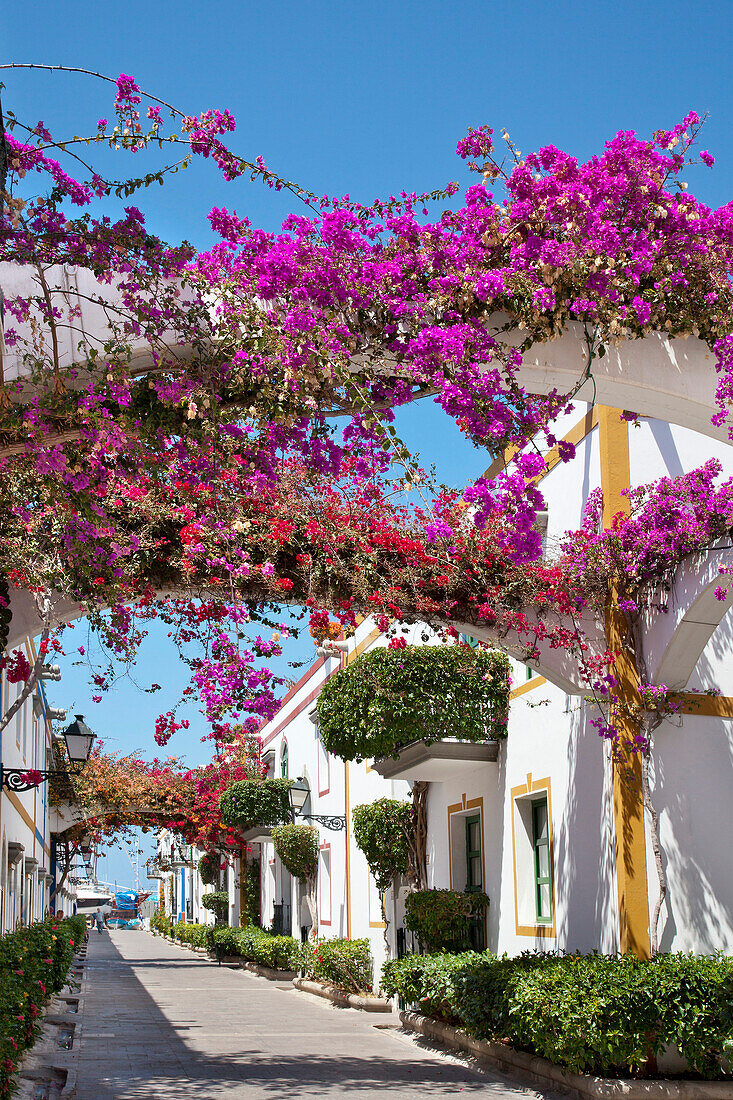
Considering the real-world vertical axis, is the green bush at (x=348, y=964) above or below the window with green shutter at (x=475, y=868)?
below

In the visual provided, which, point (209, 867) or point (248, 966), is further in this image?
point (209, 867)

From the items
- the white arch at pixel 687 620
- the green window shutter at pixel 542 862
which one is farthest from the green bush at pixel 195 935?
the white arch at pixel 687 620

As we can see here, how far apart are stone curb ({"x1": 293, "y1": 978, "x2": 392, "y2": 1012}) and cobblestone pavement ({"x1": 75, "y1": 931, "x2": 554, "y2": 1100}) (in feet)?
0.54

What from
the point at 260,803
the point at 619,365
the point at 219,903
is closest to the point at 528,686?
the point at 619,365

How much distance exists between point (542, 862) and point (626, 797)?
2.30m

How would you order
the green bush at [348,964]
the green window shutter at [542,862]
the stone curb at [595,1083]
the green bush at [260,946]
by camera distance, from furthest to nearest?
1. the green bush at [260,946]
2. the green bush at [348,964]
3. the green window shutter at [542,862]
4. the stone curb at [595,1083]

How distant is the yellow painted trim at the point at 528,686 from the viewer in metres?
11.8

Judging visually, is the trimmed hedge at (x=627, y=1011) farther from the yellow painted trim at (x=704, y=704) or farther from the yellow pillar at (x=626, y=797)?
the yellow painted trim at (x=704, y=704)

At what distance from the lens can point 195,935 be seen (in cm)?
3969

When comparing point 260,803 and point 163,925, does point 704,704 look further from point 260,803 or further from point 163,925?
point 163,925

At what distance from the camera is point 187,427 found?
5.24 meters

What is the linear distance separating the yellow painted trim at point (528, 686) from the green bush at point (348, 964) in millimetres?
6360

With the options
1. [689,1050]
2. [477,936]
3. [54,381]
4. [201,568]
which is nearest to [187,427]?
[54,381]

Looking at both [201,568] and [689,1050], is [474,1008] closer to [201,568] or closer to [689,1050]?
[689,1050]
